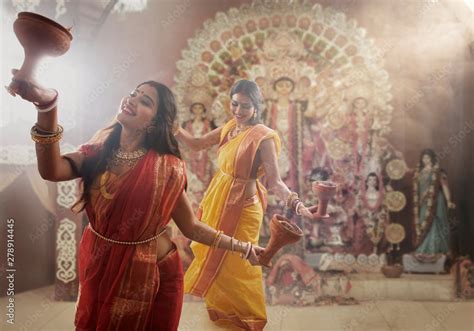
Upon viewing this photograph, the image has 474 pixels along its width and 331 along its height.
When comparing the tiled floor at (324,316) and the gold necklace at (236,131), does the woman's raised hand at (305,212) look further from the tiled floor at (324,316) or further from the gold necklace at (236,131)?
the tiled floor at (324,316)

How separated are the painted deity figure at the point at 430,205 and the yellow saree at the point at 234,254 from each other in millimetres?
1392

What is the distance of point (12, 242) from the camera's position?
2910 millimetres

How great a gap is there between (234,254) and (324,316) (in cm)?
95

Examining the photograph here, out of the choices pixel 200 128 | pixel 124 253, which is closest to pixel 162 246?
pixel 124 253

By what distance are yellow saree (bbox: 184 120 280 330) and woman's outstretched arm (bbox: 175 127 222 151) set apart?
21cm

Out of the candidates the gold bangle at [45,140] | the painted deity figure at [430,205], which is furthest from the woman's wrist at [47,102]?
the painted deity figure at [430,205]

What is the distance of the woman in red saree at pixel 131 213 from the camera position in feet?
6.47

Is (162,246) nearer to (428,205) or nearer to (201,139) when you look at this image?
(201,139)

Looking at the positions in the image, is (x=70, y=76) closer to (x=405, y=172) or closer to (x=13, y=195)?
(x=13, y=195)

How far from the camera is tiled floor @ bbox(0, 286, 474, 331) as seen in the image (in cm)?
301

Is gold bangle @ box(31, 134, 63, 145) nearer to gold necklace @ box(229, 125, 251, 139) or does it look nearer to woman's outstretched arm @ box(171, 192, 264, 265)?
woman's outstretched arm @ box(171, 192, 264, 265)

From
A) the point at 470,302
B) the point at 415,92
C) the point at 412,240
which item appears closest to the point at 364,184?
the point at 412,240

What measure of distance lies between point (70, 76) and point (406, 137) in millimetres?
2572

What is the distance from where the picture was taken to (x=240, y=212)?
2.74 m
